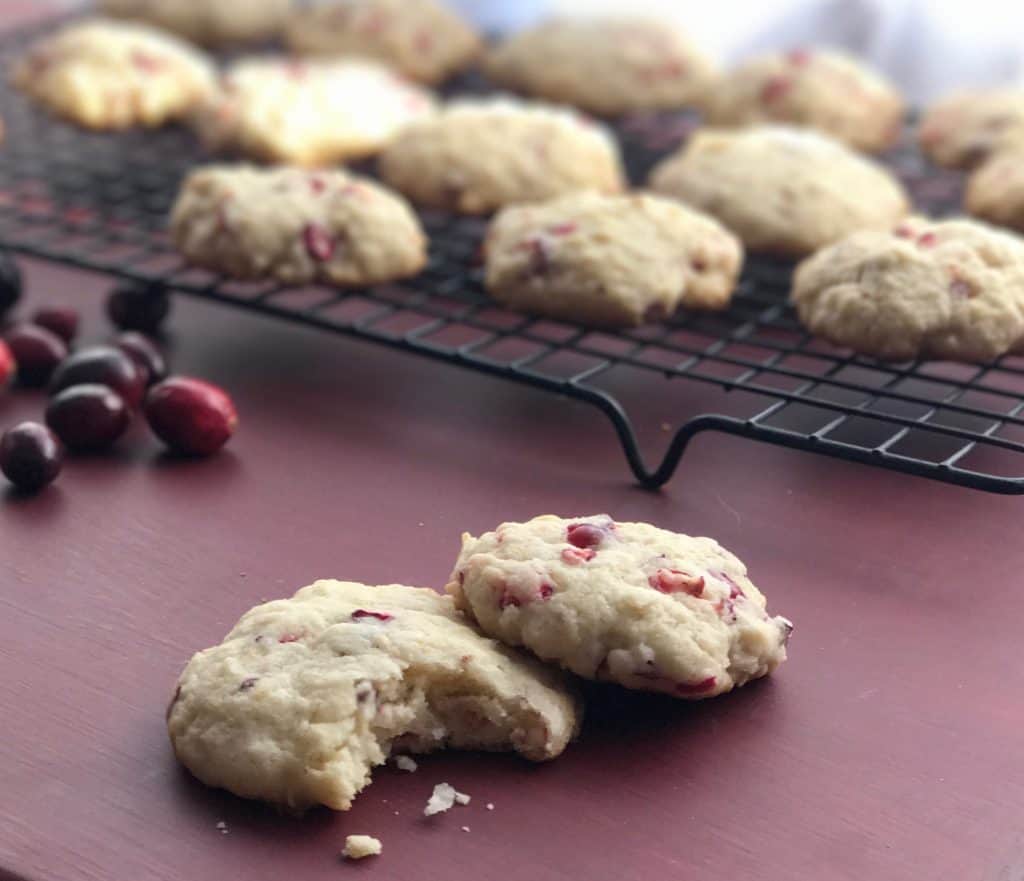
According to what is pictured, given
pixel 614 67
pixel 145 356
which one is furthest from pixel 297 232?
pixel 614 67

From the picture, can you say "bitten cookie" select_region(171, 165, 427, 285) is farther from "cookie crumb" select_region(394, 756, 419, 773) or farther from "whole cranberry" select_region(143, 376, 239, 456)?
"cookie crumb" select_region(394, 756, 419, 773)

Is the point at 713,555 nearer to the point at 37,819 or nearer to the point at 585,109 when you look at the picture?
the point at 37,819

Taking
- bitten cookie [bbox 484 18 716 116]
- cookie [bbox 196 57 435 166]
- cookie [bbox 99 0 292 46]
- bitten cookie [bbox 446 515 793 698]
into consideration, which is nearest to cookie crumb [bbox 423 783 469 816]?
bitten cookie [bbox 446 515 793 698]

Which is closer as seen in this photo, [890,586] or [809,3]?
[890,586]

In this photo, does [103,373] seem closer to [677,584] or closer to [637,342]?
[637,342]

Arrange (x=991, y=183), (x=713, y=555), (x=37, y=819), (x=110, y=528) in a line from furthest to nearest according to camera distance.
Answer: (x=991, y=183) < (x=110, y=528) < (x=713, y=555) < (x=37, y=819)

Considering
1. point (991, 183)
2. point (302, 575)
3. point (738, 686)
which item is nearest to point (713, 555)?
point (738, 686)
